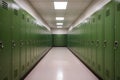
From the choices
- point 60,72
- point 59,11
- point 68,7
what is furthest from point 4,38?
→ point 59,11

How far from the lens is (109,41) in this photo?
120 inches

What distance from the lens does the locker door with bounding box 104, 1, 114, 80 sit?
9.48ft

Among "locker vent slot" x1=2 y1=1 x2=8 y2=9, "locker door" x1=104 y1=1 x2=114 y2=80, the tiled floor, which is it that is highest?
"locker vent slot" x1=2 y1=1 x2=8 y2=9

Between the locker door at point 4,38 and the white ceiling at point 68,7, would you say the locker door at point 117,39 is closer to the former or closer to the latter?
the white ceiling at point 68,7

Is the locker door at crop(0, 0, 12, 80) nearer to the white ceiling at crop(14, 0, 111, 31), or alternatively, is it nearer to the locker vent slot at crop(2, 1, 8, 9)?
the locker vent slot at crop(2, 1, 8, 9)

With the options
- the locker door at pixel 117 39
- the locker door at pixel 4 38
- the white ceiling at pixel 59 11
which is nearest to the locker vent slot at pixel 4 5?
the locker door at pixel 4 38

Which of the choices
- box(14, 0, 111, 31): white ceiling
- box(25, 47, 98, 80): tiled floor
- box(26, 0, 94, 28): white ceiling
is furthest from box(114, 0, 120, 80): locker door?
box(26, 0, 94, 28): white ceiling

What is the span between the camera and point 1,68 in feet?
7.51

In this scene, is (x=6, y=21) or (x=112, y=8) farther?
(x=112, y=8)

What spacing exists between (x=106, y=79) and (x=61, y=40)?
700 inches

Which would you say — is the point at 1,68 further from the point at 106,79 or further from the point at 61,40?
the point at 61,40

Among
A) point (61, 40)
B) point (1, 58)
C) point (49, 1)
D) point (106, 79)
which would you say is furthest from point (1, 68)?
point (61, 40)

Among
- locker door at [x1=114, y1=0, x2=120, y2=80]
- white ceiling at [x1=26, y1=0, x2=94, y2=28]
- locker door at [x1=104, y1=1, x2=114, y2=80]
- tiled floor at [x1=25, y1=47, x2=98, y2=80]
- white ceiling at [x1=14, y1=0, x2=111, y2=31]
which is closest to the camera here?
locker door at [x1=114, y1=0, x2=120, y2=80]

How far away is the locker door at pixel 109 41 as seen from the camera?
2.89 m
